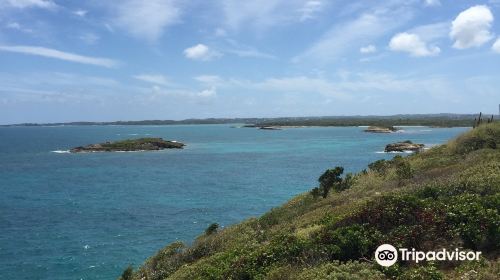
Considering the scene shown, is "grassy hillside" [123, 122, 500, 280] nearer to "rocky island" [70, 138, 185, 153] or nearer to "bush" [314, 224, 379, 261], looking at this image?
"bush" [314, 224, 379, 261]

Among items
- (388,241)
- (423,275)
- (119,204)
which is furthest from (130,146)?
(423,275)

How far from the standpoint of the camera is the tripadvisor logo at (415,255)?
10.4 meters

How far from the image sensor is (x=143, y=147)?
12756cm

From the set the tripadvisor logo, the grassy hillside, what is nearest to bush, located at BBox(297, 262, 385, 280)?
the grassy hillside

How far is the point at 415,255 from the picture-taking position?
10820 millimetres

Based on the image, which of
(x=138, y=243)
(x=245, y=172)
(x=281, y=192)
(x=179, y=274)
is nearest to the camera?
(x=179, y=274)

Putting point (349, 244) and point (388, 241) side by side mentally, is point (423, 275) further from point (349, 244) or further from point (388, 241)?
point (349, 244)

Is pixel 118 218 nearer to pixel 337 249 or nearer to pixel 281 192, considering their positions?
pixel 281 192

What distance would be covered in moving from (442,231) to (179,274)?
752cm

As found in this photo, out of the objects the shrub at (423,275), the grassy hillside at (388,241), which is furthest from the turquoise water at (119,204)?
the shrub at (423,275)

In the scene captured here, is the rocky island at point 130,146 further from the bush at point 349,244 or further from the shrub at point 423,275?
the shrub at point 423,275

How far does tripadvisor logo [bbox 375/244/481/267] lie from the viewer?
10414 millimetres

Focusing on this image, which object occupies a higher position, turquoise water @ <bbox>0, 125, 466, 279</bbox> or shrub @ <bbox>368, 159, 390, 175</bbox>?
shrub @ <bbox>368, 159, 390, 175</bbox>

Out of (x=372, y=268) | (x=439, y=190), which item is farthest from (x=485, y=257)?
(x=439, y=190)
